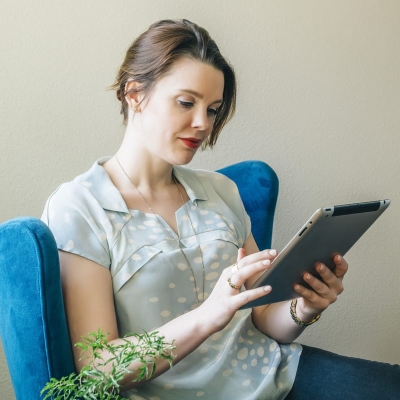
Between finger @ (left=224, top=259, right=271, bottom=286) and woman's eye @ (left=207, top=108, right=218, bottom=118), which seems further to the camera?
woman's eye @ (left=207, top=108, right=218, bottom=118)

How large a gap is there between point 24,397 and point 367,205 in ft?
2.20

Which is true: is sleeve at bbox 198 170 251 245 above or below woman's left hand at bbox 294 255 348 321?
above

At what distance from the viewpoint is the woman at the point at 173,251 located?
1104mm

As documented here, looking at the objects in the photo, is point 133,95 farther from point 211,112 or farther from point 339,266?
point 339,266

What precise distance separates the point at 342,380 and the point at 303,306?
17 centimetres

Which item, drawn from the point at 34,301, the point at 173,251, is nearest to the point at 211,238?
the point at 173,251

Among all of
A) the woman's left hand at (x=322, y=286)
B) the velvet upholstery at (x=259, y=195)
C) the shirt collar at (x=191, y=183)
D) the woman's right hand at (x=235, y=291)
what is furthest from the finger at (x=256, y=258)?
the velvet upholstery at (x=259, y=195)

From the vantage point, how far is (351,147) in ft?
6.29

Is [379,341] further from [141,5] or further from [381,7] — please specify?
[141,5]

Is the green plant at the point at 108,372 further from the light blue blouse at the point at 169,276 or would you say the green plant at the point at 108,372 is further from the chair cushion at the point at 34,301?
the light blue blouse at the point at 169,276

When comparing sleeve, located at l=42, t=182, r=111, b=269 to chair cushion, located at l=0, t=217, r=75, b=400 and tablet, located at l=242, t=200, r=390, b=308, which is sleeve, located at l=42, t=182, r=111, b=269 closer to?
chair cushion, located at l=0, t=217, r=75, b=400

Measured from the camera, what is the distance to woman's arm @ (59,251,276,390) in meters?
1.05

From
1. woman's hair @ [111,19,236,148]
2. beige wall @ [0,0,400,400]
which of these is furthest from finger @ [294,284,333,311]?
beige wall @ [0,0,400,400]

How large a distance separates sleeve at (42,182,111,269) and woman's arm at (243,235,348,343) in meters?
0.38
